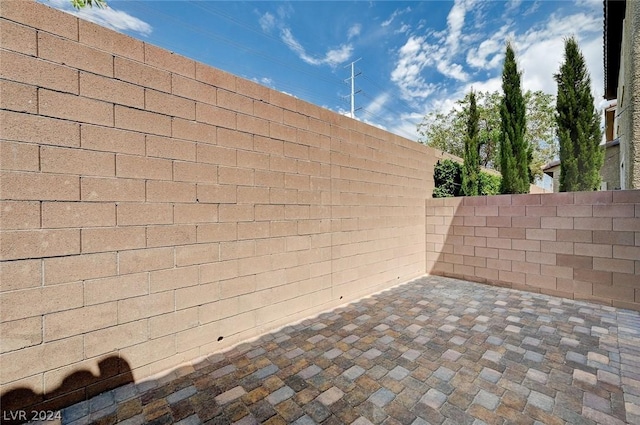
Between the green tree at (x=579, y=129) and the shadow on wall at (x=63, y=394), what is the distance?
287 inches

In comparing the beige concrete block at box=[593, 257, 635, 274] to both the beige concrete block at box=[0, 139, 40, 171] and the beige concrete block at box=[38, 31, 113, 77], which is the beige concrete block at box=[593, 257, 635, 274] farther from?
the beige concrete block at box=[0, 139, 40, 171]

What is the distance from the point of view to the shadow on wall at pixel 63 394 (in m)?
1.59

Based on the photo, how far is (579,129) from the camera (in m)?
5.12

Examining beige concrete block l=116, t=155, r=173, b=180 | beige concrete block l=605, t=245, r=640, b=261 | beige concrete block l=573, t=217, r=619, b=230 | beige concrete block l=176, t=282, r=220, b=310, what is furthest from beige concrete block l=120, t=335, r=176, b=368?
beige concrete block l=605, t=245, r=640, b=261

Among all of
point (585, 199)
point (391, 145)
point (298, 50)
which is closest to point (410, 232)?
point (391, 145)

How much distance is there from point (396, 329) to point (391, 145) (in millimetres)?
3086

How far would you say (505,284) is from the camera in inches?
176

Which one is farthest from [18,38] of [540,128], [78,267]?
[540,128]

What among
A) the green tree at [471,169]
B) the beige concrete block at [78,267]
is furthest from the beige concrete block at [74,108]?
the green tree at [471,169]

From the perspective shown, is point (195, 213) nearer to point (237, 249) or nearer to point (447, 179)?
point (237, 249)

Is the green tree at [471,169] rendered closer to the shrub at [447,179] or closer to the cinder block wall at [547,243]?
the shrub at [447,179]

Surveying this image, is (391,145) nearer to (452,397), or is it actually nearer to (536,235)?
(536,235)

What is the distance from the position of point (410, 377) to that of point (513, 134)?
18.6 ft

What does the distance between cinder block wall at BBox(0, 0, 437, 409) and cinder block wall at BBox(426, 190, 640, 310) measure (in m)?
3.01
